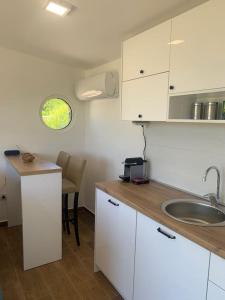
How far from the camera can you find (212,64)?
1.35 meters

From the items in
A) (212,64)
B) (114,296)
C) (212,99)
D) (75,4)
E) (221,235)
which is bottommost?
(114,296)

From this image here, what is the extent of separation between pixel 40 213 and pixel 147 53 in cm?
176

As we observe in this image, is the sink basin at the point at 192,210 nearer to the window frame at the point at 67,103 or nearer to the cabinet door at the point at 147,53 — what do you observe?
the cabinet door at the point at 147,53

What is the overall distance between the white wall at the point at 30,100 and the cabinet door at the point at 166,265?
7.27 ft

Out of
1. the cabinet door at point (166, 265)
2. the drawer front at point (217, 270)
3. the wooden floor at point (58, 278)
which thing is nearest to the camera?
the drawer front at point (217, 270)

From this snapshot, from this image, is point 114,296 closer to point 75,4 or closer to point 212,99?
point 212,99

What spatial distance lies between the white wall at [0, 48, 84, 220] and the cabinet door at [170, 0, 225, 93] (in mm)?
2169

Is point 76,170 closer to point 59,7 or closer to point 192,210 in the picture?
point 192,210

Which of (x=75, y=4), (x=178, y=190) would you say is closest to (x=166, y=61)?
(x=75, y=4)

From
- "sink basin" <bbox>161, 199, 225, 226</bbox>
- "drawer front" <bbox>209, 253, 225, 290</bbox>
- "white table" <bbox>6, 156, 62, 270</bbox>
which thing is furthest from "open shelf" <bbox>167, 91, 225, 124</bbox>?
"white table" <bbox>6, 156, 62, 270</bbox>

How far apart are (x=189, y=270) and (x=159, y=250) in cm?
23

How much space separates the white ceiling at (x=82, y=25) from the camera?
1654mm

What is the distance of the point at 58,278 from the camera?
2139mm

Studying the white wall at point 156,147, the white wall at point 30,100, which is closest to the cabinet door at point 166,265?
the white wall at point 156,147
